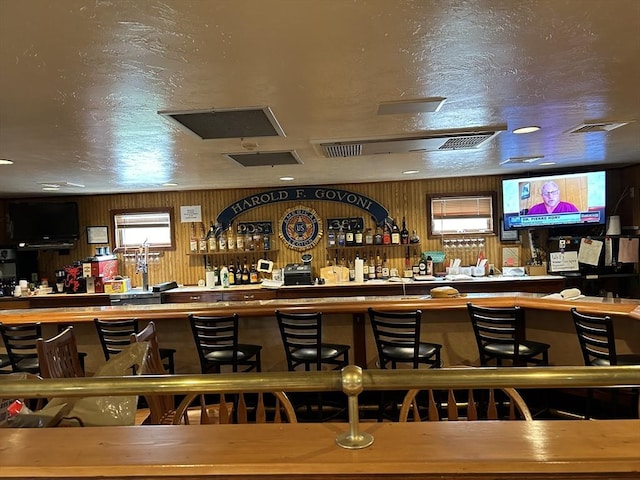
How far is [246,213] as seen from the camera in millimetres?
6777

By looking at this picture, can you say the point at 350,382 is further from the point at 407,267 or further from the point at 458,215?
the point at 458,215


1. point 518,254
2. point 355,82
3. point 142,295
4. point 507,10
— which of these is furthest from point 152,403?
point 518,254

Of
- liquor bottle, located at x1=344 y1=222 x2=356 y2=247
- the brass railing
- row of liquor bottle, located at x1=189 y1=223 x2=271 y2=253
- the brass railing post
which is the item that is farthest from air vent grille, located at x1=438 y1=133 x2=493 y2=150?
row of liquor bottle, located at x1=189 y1=223 x2=271 y2=253

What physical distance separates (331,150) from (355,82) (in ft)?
5.00

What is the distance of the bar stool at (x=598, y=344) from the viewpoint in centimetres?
260

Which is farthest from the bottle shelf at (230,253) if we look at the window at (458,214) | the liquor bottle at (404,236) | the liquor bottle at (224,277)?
the window at (458,214)

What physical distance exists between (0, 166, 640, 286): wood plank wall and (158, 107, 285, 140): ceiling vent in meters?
3.74

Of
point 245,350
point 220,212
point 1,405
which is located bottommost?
point 245,350

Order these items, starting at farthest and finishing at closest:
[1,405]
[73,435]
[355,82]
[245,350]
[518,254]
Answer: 1. [518,254]
2. [245,350]
3. [355,82]
4. [1,405]
5. [73,435]

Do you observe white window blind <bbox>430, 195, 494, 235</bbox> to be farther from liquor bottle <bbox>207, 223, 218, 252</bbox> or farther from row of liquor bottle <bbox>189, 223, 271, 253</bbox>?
liquor bottle <bbox>207, 223, 218, 252</bbox>

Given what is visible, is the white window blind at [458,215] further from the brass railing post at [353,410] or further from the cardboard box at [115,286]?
the brass railing post at [353,410]

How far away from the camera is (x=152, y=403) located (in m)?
2.18

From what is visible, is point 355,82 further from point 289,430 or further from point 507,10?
point 289,430

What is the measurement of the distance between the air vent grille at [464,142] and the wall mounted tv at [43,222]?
5.70 meters
